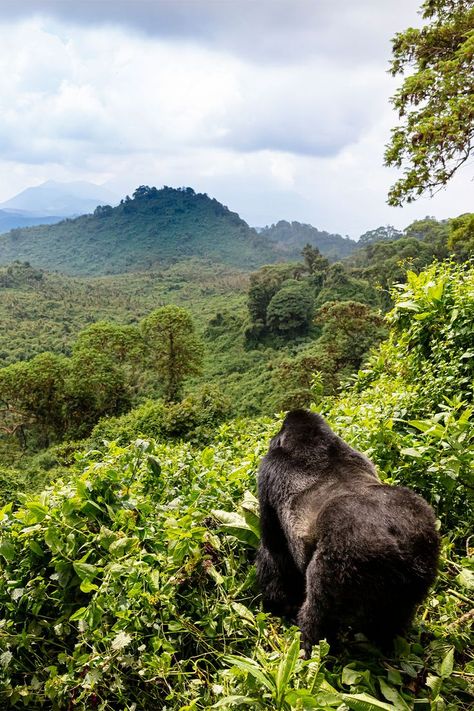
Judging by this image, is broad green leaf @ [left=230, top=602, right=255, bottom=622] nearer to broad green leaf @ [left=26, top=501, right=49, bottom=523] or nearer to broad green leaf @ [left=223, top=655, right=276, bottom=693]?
broad green leaf @ [left=223, top=655, right=276, bottom=693]

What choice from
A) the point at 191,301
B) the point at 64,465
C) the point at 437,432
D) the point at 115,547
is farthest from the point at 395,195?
the point at 191,301

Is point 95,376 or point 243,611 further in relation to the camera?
point 95,376

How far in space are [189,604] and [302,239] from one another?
147 meters

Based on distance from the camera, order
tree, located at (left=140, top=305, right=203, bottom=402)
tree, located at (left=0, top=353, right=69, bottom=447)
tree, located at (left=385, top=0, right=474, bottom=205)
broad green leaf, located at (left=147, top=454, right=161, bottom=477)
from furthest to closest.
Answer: tree, located at (left=140, top=305, right=203, bottom=402), tree, located at (left=0, top=353, right=69, bottom=447), tree, located at (left=385, top=0, right=474, bottom=205), broad green leaf, located at (left=147, top=454, right=161, bottom=477)

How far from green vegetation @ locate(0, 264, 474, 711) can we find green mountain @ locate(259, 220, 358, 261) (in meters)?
116

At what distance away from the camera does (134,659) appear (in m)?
1.81

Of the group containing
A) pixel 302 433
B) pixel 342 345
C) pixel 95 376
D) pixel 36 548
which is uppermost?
pixel 302 433

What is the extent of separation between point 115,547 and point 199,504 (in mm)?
525

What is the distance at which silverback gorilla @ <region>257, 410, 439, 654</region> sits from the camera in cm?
157

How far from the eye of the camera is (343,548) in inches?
63.7

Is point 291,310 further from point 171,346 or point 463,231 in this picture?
point 463,231

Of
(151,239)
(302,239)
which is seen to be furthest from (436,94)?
(302,239)

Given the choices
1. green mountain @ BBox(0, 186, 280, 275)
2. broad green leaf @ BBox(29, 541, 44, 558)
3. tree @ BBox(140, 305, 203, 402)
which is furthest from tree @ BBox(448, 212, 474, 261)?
green mountain @ BBox(0, 186, 280, 275)

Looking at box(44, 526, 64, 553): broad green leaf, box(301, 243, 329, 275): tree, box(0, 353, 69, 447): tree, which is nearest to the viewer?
box(44, 526, 64, 553): broad green leaf
